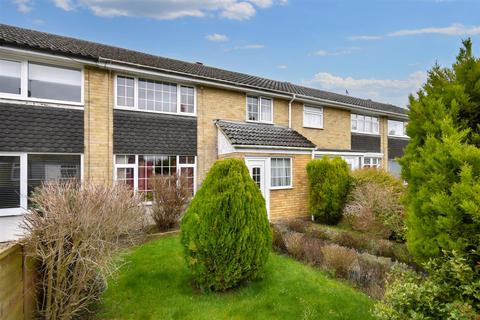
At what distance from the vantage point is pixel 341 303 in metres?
4.97

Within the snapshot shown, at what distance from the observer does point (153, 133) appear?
1158cm

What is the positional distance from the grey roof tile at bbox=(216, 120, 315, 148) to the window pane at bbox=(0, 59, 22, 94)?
289 inches

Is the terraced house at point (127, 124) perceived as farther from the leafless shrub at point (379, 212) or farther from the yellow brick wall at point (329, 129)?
the leafless shrub at point (379, 212)

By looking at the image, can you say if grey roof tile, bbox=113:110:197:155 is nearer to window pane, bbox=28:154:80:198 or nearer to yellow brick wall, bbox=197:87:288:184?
yellow brick wall, bbox=197:87:288:184

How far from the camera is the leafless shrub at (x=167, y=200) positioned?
991 centimetres

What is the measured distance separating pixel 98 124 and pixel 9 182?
3.22 m

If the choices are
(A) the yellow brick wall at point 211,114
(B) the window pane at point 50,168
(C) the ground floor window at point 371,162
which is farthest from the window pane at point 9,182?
(C) the ground floor window at point 371,162

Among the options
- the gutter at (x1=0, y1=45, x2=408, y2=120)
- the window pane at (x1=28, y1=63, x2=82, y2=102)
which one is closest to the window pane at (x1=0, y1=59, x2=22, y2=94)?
the window pane at (x1=28, y1=63, x2=82, y2=102)

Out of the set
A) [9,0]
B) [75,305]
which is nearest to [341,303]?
[75,305]

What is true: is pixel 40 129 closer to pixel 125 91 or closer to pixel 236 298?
pixel 125 91

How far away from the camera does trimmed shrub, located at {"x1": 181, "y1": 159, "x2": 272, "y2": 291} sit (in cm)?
513

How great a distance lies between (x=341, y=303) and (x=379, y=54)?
1259 cm

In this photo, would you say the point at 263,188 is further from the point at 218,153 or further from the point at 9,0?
the point at 9,0

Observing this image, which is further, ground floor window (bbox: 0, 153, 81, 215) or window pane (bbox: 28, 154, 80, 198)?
window pane (bbox: 28, 154, 80, 198)
